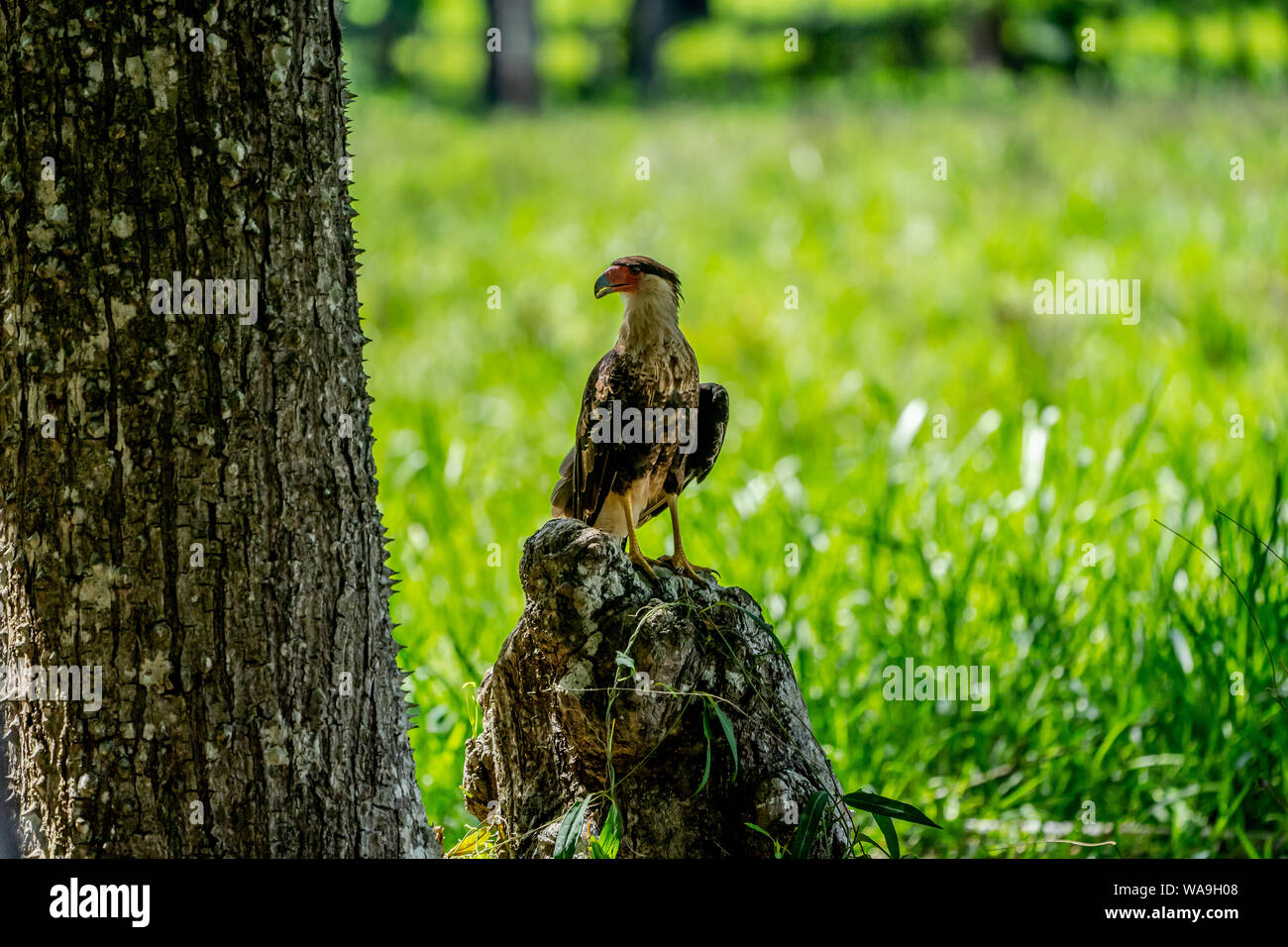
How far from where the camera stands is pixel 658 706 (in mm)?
2363

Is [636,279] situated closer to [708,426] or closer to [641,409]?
[641,409]

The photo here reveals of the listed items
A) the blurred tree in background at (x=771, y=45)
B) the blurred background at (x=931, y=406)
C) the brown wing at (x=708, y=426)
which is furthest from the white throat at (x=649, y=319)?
the blurred tree in background at (x=771, y=45)

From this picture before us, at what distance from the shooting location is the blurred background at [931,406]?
349 cm

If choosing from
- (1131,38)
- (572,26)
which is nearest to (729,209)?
(1131,38)

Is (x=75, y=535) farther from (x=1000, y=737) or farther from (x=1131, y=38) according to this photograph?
(x=1131, y=38)

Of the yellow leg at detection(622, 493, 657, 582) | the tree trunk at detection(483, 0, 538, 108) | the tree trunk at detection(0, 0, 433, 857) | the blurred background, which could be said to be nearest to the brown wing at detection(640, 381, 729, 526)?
the yellow leg at detection(622, 493, 657, 582)

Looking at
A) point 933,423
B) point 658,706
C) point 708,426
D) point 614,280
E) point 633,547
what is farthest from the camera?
point 933,423

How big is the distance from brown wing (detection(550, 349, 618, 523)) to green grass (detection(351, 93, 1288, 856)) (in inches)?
28.6

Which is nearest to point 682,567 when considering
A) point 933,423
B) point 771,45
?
point 933,423

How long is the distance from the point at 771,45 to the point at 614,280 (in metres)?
21.4

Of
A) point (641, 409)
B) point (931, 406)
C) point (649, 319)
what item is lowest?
point (641, 409)

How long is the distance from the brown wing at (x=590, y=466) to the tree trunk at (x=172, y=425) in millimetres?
636

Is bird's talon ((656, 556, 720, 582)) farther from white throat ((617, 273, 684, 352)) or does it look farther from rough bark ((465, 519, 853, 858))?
white throat ((617, 273, 684, 352))
